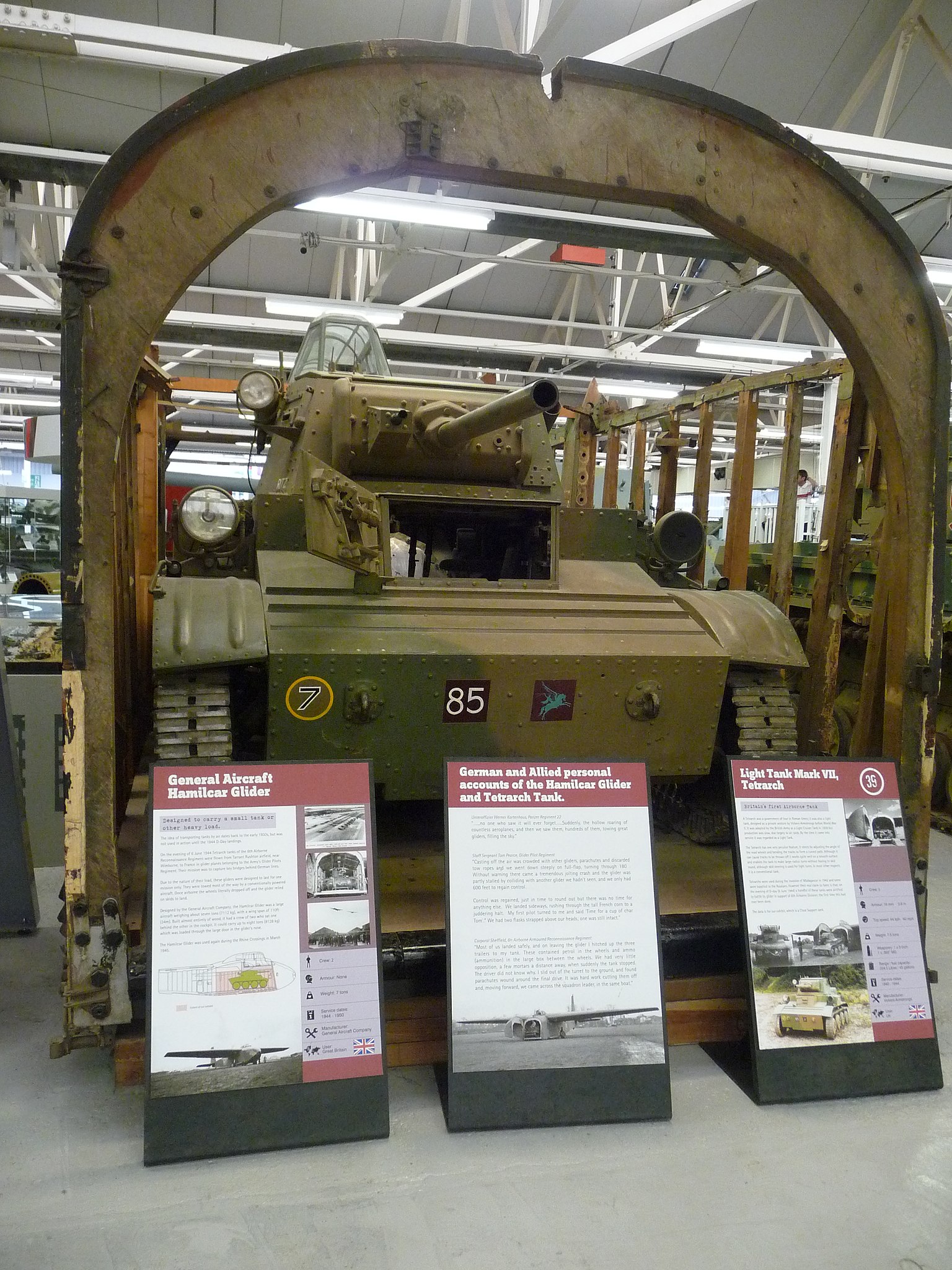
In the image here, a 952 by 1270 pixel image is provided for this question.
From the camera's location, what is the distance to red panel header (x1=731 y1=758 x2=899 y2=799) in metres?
3.46

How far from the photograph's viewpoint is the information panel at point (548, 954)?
3.09 meters

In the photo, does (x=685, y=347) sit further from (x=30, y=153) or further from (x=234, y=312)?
(x=30, y=153)

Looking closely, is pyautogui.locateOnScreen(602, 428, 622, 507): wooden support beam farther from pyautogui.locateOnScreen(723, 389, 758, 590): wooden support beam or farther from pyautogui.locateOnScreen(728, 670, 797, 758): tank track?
pyautogui.locateOnScreen(728, 670, 797, 758): tank track

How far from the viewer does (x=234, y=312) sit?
48.2 feet

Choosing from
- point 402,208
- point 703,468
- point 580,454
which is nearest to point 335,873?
point 703,468

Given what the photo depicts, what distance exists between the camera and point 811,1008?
11.0 ft

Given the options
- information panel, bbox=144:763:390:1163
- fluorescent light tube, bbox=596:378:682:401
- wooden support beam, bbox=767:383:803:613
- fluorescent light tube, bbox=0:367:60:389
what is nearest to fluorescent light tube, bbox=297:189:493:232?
wooden support beam, bbox=767:383:803:613

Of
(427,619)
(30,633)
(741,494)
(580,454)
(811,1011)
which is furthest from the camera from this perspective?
(580,454)

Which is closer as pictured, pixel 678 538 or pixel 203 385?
pixel 678 538

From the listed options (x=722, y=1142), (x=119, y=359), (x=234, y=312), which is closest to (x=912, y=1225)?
(x=722, y=1142)

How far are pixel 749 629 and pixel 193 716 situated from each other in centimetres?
262

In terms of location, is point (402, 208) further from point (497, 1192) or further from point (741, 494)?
point (497, 1192)

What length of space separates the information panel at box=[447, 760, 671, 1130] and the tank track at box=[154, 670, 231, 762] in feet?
4.46

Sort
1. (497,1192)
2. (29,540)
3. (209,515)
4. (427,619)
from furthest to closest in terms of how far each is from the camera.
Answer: (29,540) < (209,515) < (427,619) < (497,1192)
